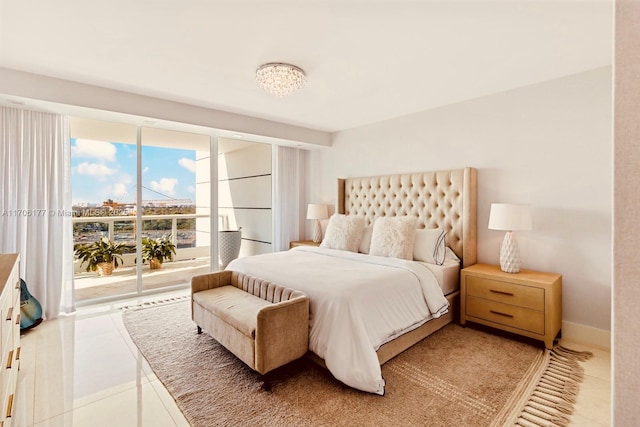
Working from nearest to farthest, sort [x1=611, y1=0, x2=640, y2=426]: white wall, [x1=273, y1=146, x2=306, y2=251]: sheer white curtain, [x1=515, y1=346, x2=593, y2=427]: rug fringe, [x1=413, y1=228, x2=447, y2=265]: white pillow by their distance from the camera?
[x1=611, y1=0, x2=640, y2=426]: white wall
[x1=515, y1=346, x2=593, y2=427]: rug fringe
[x1=413, y1=228, x2=447, y2=265]: white pillow
[x1=273, y1=146, x2=306, y2=251]: sheer white curtain

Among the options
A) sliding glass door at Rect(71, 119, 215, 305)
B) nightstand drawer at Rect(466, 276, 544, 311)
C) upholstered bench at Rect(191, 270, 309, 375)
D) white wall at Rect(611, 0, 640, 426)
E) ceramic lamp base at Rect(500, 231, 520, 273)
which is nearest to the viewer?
white wall at Rect(611, 0, 640, 426)

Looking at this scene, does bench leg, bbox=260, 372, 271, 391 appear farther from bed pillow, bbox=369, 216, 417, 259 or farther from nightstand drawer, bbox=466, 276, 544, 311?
nightstand drawer, bbox=466, 276, 544, 311

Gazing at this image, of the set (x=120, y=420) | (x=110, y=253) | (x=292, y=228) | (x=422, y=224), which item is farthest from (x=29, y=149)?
(x=422, y=224)

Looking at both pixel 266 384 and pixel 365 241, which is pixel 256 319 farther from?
pixel 365 241

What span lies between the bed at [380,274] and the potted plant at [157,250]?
1.82m

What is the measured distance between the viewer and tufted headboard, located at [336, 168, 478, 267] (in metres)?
3.38

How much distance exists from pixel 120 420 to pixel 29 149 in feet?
9.87

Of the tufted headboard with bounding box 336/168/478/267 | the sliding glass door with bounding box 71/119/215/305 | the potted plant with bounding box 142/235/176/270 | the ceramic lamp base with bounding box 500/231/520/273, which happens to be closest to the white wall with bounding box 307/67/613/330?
the tufted headboard with bounding box 336/168/478/267

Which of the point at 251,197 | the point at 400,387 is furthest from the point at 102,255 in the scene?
the point at 400,387

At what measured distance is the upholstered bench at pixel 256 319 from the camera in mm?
2022

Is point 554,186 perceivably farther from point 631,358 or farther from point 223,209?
point 223,209

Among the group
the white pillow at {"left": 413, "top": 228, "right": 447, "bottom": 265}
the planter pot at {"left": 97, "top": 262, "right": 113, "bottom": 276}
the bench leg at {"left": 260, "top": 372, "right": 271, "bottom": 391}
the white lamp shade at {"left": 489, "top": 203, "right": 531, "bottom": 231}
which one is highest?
the white lamp shade at {"left": 489, "top": 203, "right": 531, "bottom": 231}

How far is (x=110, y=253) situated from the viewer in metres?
4.14

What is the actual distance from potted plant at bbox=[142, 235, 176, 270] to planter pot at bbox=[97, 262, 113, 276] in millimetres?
416
